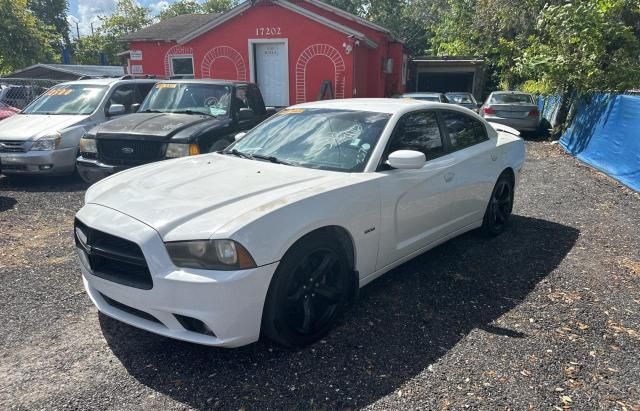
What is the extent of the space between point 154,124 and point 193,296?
15.8 ft

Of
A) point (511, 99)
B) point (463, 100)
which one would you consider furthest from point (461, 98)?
point (511, 99)

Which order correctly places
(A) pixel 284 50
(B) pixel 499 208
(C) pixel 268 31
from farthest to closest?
(A) pixel 284 50
(C) pixel 268 31
(B) pixel 499 208

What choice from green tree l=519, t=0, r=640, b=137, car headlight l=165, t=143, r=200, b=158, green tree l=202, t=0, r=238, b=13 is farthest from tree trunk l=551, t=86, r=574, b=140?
green tree l=202, t=0, r=238, b=13

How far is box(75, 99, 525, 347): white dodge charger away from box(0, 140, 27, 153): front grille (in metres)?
4.76

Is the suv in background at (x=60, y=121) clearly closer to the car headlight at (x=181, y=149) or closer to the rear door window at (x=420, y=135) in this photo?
the car headlight at (x=181, y=149)

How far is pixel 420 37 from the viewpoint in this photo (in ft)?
134

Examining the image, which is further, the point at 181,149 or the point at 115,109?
the point at 115,109

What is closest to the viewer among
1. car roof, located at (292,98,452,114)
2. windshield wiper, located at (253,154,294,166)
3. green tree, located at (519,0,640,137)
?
windshield wiper, located at (253,154,294,166)

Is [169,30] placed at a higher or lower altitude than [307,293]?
higher

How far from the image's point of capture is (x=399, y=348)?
308 centimetres

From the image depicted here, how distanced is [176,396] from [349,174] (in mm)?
1833

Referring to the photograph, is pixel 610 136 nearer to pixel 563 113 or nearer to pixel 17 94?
pixel 563 113

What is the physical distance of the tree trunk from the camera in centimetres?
1312

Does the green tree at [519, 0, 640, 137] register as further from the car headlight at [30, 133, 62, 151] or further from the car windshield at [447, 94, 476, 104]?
the car headlight at [30, 133, 62, 151]
